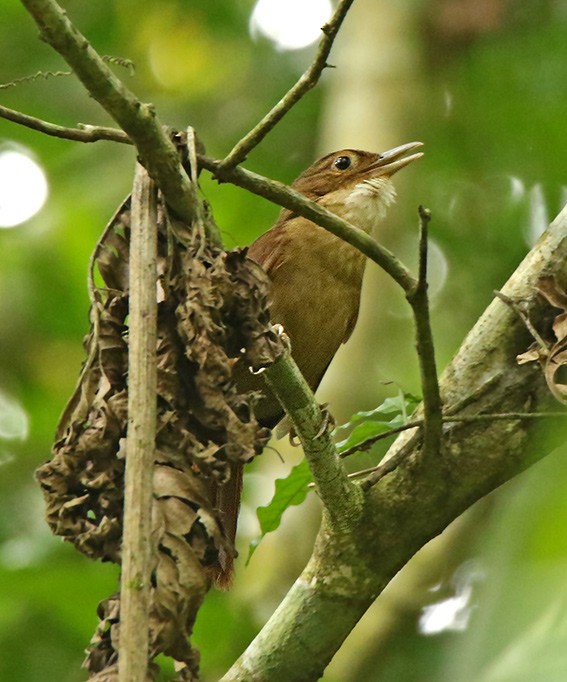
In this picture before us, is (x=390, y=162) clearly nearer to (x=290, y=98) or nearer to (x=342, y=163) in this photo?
(x=342, y=163)

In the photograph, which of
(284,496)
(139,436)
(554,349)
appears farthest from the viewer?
(284,496)

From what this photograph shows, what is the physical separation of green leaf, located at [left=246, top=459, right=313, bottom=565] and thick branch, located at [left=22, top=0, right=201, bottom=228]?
1.18 metres

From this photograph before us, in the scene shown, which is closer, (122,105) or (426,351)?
(122,105)

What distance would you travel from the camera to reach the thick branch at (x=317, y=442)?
2.61m

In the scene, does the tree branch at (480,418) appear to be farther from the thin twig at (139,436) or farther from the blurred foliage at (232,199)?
the blurred foliage at (232,199)

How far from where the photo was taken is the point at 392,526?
306cm

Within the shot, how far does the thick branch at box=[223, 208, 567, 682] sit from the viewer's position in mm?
3043

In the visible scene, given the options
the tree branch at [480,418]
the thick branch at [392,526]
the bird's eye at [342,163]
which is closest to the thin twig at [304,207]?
the tree branch at [480,418]

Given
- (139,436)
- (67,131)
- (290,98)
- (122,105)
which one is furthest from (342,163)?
(139,436)

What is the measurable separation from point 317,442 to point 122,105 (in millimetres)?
1090

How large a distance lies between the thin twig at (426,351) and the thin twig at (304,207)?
4 centimetres

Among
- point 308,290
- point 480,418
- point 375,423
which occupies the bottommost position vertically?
point 480,418

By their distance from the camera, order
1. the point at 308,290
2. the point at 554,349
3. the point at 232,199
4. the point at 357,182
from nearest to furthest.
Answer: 1. the point at 554,349
2. the point at 308,290
3. the point at 357,182
4. the point at 232,199

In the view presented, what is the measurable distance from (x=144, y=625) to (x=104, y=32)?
19.9ft
